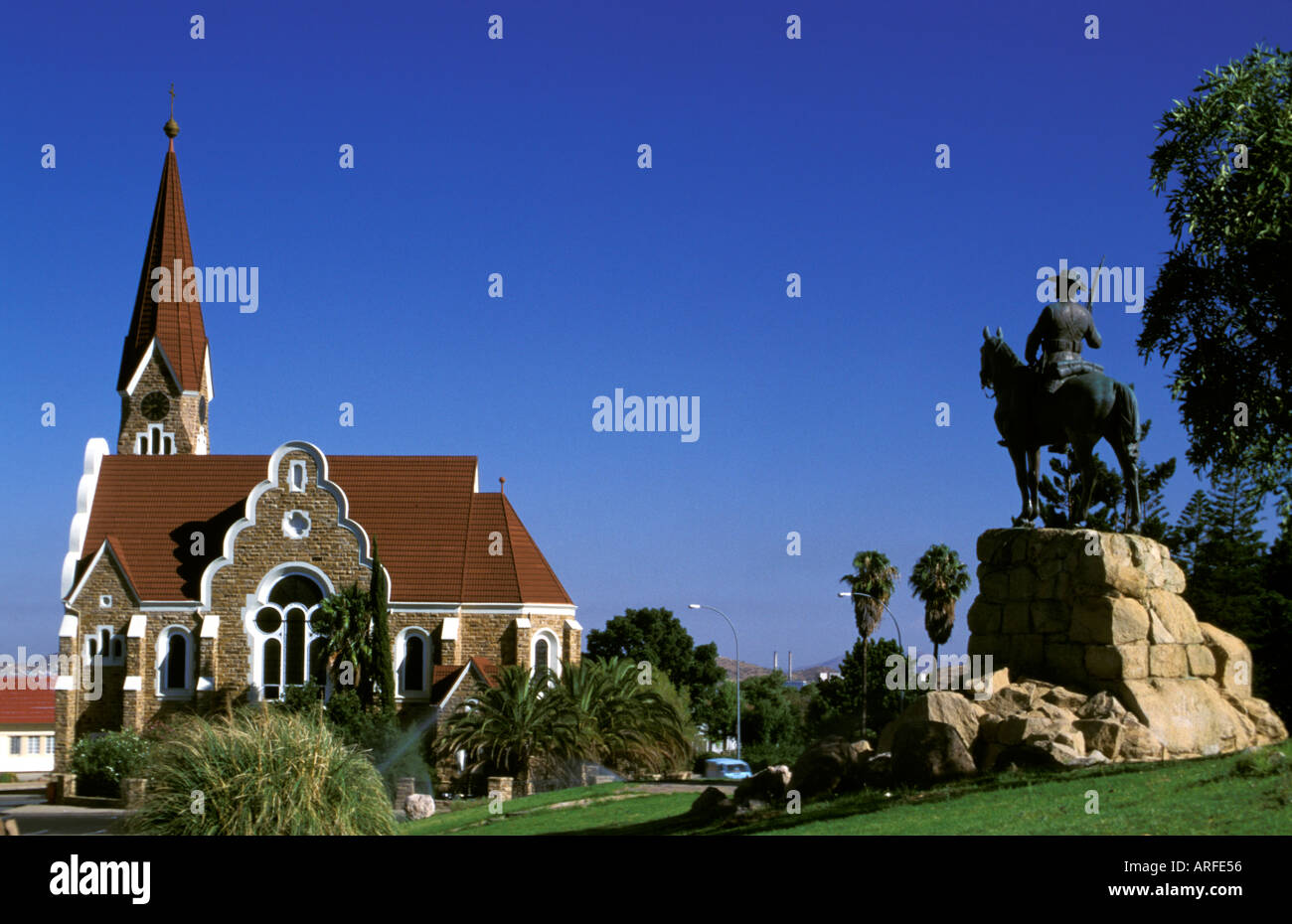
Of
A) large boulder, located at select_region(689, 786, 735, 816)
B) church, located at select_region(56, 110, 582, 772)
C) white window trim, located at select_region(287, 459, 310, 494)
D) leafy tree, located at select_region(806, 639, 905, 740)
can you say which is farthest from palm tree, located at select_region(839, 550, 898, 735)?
large boulder, located at select_region(689, 786, 735, 816)

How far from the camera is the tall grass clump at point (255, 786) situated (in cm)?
1580

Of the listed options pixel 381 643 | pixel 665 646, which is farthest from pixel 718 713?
pixel 381 643

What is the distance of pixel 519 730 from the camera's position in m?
40.0

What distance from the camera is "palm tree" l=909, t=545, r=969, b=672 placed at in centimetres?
5653

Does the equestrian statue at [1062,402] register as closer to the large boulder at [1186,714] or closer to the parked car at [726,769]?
the large boulder at [1186,714]

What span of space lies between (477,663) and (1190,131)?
35122mm

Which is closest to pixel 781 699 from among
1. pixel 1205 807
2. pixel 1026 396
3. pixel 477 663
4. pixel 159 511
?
pixel 477 663

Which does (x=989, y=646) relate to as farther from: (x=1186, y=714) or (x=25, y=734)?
(x=25, y=734)

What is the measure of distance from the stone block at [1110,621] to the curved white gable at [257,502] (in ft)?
134

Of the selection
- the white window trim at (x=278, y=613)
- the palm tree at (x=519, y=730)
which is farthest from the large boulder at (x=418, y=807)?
the white window trim at (x=278, y=613)

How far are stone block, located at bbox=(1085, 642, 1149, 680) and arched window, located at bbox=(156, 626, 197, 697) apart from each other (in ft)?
146

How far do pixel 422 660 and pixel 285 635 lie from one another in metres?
5.84

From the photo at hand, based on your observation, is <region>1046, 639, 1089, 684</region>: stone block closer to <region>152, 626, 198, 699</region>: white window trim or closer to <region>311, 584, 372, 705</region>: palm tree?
<region>311, 584, 372, 705</region>: palm tree
